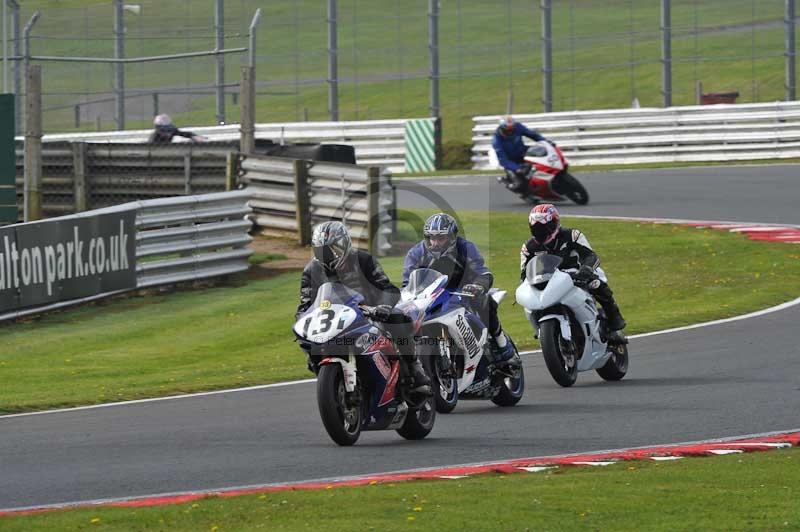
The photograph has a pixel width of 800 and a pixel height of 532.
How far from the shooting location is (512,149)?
2708cm

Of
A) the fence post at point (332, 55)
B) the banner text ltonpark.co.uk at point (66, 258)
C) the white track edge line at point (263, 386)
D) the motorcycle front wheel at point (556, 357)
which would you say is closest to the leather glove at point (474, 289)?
the motorcycle front wheel at point (556, 357)

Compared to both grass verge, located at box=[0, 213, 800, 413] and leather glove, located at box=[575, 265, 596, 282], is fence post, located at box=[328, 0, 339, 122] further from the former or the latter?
leather glove, located at box=[575, 265, 596, 282]

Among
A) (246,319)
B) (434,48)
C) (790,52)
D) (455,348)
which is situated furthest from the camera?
(434,48)

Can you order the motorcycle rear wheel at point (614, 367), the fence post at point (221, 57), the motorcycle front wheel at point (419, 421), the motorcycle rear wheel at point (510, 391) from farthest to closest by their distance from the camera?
1. the fence post at point (221, 57)
2. the motorcycle rear wheel at point (614, 367)
3. the motorcycle rear wheel at point (510, 391)
4. the motorcycle front wheel at point (419, 421)

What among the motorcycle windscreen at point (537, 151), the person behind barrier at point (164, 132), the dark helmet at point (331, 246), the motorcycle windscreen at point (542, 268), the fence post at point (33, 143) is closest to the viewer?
the dark helmet at point (331, 246)

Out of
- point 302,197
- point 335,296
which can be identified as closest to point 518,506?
point 335,296

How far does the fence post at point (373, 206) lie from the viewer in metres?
21.9

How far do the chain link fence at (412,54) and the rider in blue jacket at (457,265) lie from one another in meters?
20.1

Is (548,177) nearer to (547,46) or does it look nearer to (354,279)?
(547,46)

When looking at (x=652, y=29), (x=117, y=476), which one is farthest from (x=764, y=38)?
(x=117, y=476)

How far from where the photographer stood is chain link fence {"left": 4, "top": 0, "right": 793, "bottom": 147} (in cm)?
3300

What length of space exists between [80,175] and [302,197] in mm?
4858

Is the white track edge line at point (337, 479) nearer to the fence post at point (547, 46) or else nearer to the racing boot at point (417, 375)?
the racing boot at point (417, 375)

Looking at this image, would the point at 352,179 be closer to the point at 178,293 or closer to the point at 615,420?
Answer: the point at 178,293
